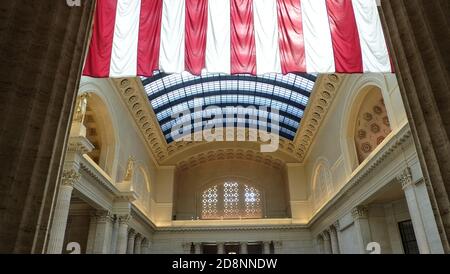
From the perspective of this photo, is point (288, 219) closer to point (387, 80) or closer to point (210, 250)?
point (210, 250)

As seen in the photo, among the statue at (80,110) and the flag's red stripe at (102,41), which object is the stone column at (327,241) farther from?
the flag's red stripe at (102,41)

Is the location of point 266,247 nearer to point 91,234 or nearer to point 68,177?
point 91,234

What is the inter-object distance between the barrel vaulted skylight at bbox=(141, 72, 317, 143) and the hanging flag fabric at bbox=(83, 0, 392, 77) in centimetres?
1482

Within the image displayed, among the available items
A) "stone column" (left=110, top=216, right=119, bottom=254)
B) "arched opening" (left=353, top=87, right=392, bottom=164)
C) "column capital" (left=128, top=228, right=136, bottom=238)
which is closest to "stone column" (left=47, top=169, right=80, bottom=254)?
"stone column" (left=110, top=216, right=119, bottom=254)

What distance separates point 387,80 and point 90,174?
13.8m

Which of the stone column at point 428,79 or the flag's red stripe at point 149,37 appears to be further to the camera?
the flag's red stripe at point 149,37

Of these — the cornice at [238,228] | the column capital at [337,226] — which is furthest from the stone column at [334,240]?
the cornice at [238,228]

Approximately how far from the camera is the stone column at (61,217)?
11.5 meters

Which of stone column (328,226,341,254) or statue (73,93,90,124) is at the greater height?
statue (73,93,90,124)

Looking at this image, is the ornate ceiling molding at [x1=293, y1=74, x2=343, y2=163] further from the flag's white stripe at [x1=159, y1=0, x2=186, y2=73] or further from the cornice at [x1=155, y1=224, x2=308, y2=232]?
the flag's white stripe at [x1=159, y1=0, x2=186, y2=73]

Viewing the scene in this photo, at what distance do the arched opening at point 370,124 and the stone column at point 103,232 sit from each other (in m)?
14.3

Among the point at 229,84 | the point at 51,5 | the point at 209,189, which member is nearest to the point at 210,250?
the point at 209,189

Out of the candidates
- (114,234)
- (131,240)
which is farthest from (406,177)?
(131,240)

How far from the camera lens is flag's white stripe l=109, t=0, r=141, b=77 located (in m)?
7.79
